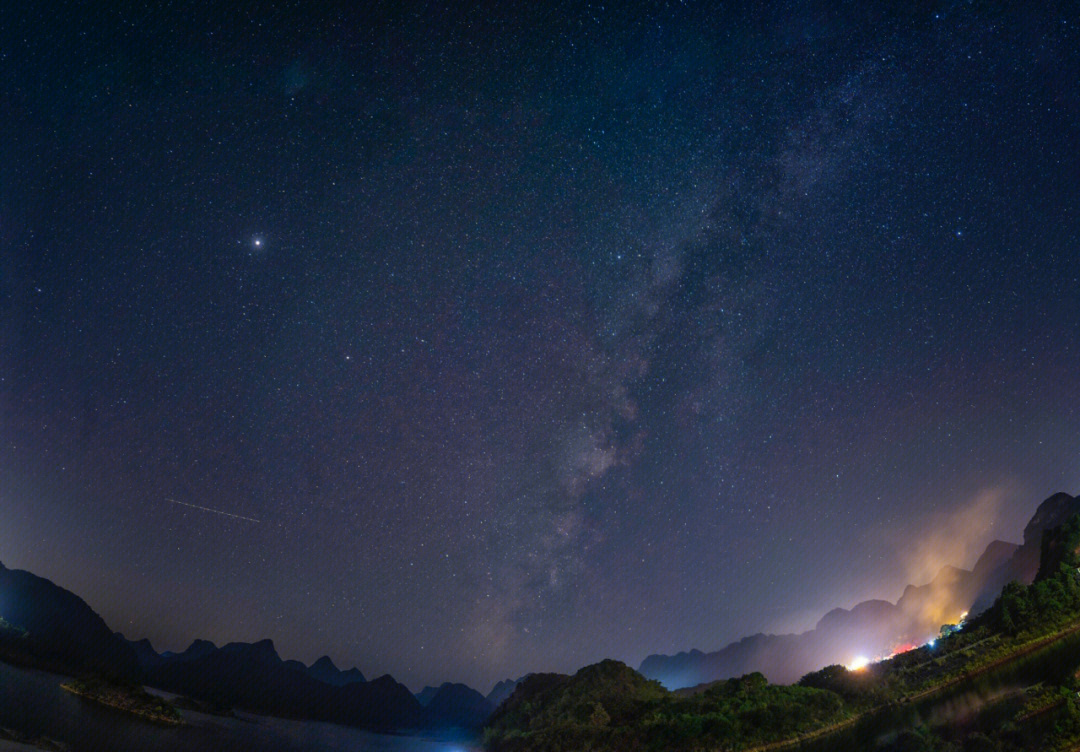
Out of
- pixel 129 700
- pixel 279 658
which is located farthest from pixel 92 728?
pixel 279 658

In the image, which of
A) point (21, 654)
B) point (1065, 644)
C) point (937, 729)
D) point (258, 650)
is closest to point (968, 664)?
point (1065, 644)

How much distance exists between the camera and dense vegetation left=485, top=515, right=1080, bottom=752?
22.8m

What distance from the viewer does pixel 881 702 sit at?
102ft

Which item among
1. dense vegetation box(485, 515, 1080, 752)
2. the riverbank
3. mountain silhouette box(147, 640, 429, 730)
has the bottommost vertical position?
mountain silhouette box(147, 640, 429, 730)

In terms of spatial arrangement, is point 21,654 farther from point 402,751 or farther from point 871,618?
point 871,618

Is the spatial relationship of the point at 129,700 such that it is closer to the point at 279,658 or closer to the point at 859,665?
the point at 859,665

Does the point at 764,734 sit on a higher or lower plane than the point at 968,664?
lower

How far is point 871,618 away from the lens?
189125 millimetres

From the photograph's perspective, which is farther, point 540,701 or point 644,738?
point 540,701

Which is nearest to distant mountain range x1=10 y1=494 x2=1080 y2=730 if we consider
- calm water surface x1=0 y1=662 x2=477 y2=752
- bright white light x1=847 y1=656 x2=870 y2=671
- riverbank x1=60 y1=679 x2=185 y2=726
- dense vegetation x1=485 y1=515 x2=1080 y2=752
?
bright white light x1=847 y1=656 x2=870 y2=671

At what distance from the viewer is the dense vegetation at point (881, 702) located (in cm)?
2281

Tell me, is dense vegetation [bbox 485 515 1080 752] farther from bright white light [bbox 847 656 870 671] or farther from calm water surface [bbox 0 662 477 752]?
calm water surface [bbox 0 662 477 752]

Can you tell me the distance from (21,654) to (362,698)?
4046 inches

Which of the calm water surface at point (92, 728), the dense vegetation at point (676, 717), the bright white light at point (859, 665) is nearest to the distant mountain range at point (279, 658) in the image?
the bright white light at point (859, 665)
